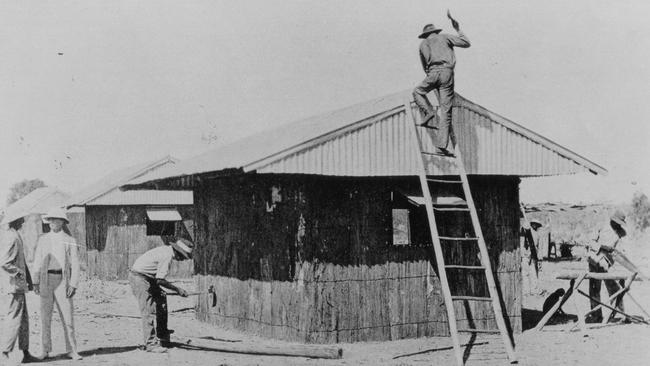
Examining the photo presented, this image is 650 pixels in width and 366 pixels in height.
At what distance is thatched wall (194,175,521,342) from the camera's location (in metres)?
12.2

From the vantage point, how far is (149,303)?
11.6m

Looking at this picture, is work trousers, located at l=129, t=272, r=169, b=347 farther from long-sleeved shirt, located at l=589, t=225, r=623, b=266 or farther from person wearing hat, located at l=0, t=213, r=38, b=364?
long-sleeved shirt, located at l=589, t=225, r=623, b=266

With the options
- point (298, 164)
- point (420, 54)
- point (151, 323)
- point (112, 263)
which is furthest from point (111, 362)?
point (112, 263)

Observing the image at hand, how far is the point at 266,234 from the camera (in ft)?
43.1

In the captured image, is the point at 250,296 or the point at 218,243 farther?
the point at 218,243

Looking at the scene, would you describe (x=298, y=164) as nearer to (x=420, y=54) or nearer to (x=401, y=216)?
(x=420, y=54)

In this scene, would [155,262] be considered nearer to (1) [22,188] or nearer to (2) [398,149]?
(2) [398,149]

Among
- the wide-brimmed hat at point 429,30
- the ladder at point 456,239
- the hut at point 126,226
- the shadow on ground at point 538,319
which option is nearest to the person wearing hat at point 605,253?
the shadow on ground at point 538,319

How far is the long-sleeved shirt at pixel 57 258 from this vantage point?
1087 centimetres

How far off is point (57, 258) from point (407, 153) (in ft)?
19.7

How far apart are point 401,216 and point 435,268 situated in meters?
19.6

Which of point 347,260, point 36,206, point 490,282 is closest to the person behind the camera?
point 490,282

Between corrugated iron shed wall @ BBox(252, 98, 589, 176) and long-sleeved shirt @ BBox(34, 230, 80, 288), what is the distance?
2983 mm

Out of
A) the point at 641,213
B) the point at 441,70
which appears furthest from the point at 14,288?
the point at 641,213
